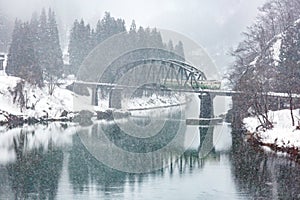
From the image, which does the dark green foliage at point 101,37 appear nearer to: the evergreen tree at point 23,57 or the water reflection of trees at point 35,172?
the evergreen tree at point 23,57

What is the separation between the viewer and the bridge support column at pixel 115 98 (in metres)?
89.0

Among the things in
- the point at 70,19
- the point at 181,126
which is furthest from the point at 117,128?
the point at 70,19

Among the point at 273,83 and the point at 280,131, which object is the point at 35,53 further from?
the point at 280,131

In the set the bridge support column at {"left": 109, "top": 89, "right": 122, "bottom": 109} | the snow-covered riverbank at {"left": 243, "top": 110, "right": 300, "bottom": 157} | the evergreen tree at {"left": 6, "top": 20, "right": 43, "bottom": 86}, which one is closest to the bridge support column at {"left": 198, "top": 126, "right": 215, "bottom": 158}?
the snow-covered riverbank at {"left": 243, "top": 110, "right": 300, "bottom": 157}

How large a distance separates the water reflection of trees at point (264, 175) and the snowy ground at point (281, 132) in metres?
2.29

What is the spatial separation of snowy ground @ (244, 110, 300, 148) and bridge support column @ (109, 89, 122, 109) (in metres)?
38.1

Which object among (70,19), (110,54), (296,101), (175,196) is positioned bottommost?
(175,196)

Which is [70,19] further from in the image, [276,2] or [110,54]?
[276,2]

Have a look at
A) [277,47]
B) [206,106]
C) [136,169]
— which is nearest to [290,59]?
[277,47]

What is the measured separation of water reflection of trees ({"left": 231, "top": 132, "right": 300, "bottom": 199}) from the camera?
24.9 m

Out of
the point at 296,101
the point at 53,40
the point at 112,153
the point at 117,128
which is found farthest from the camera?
the point at 53,40

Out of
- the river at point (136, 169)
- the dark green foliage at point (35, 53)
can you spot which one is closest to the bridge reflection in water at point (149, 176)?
the river at point (136, 169)

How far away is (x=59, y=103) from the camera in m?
77.1

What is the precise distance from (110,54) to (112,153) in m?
59.5
